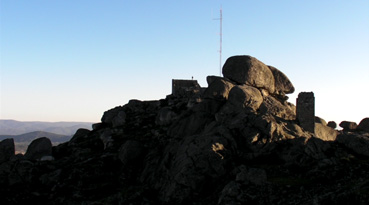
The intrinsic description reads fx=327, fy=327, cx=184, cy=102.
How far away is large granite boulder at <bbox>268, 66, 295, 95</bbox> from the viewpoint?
42.8 metres

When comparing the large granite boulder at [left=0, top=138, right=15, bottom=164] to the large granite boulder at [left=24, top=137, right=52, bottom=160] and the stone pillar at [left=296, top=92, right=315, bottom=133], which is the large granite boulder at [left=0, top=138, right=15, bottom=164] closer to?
the large granite boulder at [left=24, top=137, right=52, bottom=160]

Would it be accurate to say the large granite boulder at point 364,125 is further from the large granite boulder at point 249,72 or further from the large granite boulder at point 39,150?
the large granite boulder at point 39,150

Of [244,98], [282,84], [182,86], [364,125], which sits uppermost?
[182,86]

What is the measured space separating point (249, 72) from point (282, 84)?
5480mm

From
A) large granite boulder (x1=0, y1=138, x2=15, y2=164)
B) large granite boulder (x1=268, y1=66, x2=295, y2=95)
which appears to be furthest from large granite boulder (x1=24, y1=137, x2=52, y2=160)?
large granite boulder (x1=268, y1=66, x2=295, y2=95)

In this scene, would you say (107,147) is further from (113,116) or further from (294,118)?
(294,118)

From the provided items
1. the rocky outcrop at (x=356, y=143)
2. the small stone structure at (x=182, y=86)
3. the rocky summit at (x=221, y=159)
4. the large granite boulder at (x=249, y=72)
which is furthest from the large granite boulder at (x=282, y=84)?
the small stone structure at (x=182, y=86)

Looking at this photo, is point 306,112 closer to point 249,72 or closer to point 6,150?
point 249,72

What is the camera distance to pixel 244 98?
36.5 meters

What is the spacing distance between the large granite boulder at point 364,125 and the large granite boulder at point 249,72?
72.2 ft

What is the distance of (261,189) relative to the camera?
2275 centimetres

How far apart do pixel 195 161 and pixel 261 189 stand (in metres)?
7.12

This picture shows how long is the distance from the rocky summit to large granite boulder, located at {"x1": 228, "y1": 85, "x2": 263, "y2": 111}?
12cm

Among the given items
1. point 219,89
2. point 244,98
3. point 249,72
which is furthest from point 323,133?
point 219,89
